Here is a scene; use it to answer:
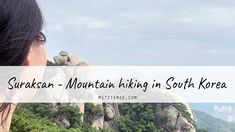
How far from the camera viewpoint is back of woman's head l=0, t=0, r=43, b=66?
0.53m

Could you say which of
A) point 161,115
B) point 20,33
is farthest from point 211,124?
point 20,33

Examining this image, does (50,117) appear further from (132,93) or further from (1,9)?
(1,9)

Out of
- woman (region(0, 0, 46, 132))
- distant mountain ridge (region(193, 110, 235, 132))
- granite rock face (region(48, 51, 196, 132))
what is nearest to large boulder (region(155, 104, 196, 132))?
granite rock face (region(48, 51, 196, 132))

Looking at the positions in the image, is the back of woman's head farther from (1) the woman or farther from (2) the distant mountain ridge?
(2) the distant mountain ridge

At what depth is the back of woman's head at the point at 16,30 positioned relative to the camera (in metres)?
0.53

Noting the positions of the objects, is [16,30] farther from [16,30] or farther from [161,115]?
[161,115]

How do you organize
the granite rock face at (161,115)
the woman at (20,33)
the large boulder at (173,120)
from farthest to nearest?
the large boulder at (173,120), the granite rock face at (161,115), the woman at (20,33)

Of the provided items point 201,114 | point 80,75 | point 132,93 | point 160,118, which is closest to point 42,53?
point 80,75

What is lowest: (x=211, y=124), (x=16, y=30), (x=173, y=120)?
(x=211, y=124)

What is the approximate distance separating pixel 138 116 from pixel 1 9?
2909 centimetres

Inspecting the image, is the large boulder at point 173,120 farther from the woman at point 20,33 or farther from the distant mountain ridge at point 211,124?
the distant mountain ridge at point 211,124

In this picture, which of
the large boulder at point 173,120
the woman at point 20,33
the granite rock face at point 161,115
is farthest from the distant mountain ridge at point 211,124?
the woman at point 20,33

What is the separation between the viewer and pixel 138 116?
96.4 ft

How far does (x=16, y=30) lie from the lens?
533 mm
